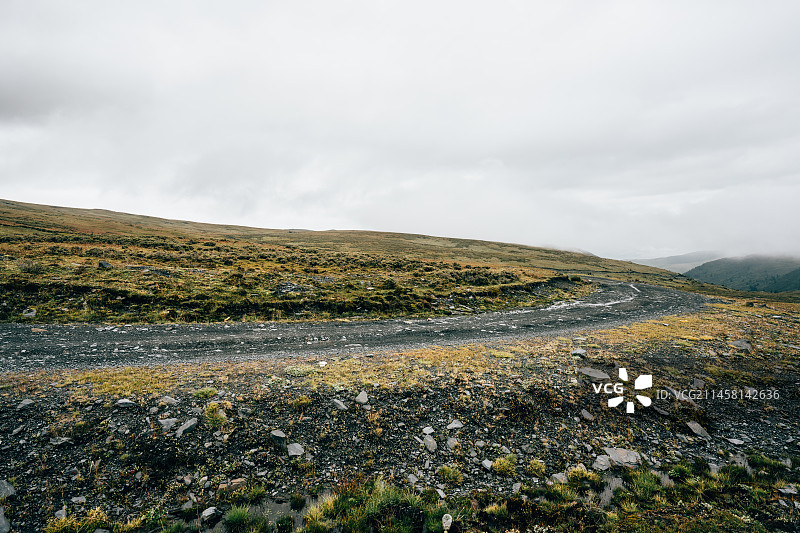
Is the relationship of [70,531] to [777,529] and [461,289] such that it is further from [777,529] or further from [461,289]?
[461,289]

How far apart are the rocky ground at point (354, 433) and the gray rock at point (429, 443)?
1.0 inches

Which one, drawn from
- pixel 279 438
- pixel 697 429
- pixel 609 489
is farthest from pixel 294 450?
pixel 697 429

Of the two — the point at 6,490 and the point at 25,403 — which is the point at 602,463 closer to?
the point at 6,490

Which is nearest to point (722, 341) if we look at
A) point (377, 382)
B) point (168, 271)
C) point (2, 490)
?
point (377, 382)

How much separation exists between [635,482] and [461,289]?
25.6 meters

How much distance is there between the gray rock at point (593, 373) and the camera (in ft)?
38.1

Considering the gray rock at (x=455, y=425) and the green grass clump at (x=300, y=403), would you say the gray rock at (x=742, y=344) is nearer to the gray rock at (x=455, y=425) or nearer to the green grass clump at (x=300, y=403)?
the gray rock at (x=455, y=425)

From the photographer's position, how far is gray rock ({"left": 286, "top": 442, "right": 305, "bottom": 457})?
7.52 meters

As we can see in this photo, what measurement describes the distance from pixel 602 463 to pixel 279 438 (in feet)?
26.1

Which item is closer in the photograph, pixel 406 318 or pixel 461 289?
pixel 406 318

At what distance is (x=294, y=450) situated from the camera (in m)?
7.60

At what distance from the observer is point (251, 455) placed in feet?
24.2

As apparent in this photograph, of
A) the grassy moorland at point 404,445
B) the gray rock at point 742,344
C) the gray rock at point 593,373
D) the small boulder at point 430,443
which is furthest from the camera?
the gray rock at point 742,344

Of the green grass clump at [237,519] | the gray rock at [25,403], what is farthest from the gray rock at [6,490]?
the green grass clump at [237,519]
